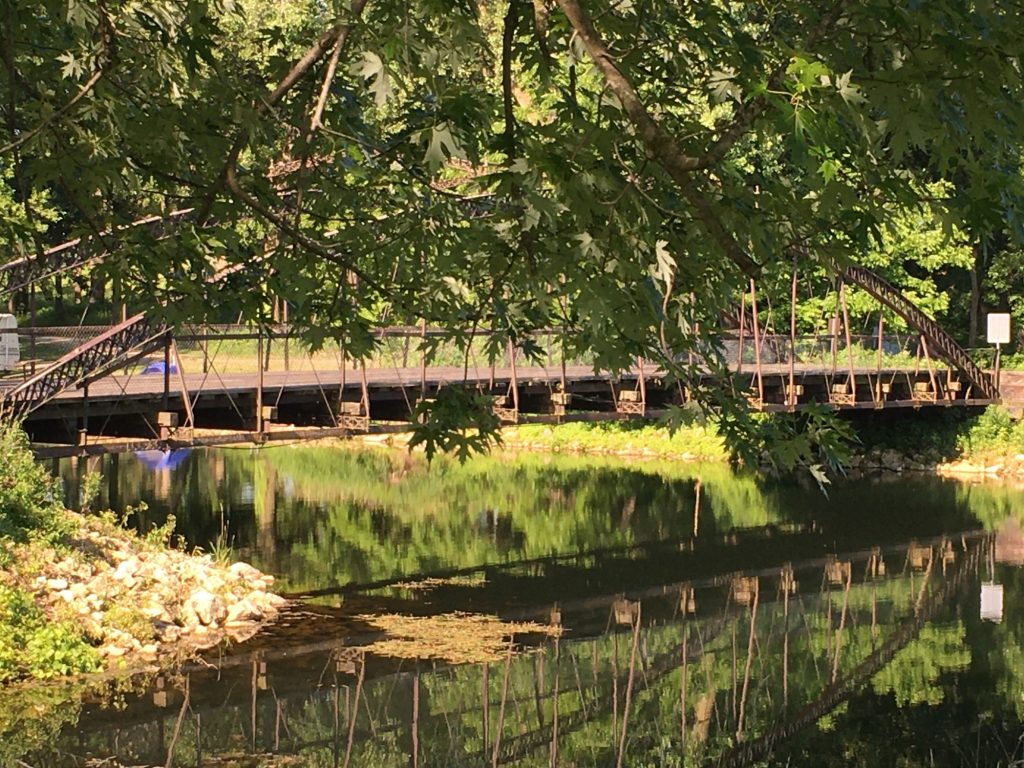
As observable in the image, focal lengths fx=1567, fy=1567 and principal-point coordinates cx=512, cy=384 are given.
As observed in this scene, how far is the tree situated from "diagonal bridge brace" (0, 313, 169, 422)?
49.0 feet

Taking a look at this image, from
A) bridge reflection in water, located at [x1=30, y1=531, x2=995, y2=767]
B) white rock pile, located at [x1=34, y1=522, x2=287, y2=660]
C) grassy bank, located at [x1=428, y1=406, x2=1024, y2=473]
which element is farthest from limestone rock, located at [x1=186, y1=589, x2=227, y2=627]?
grassy bank, located at [x1=428, y1=406, x2=1024, y2=473]

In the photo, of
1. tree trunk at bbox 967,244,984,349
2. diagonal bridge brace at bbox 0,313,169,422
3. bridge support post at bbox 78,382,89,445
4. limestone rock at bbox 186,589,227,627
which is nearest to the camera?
limestone rock at bbox 186,589,227,627

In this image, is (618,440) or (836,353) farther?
(618,440)

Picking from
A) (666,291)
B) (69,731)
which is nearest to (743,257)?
(666,291)

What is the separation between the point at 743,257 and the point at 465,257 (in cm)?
171

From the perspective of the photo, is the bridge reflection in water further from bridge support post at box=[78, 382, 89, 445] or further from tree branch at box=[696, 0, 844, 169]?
tree branch at box=[696, 0, 844, 169]

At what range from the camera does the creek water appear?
15633 millimetres

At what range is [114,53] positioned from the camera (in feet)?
23.5

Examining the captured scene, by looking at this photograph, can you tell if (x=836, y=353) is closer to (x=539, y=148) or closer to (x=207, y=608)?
(x=207, y=608)

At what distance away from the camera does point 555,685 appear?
18.1 m

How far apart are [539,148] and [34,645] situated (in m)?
12.7

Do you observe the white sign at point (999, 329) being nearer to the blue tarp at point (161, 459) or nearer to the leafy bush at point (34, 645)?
the blue tarp at point (161, 459)

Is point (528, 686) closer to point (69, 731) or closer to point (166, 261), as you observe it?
point (69, 731)

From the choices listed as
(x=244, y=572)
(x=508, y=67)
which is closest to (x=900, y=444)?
(x=244, y=572)
